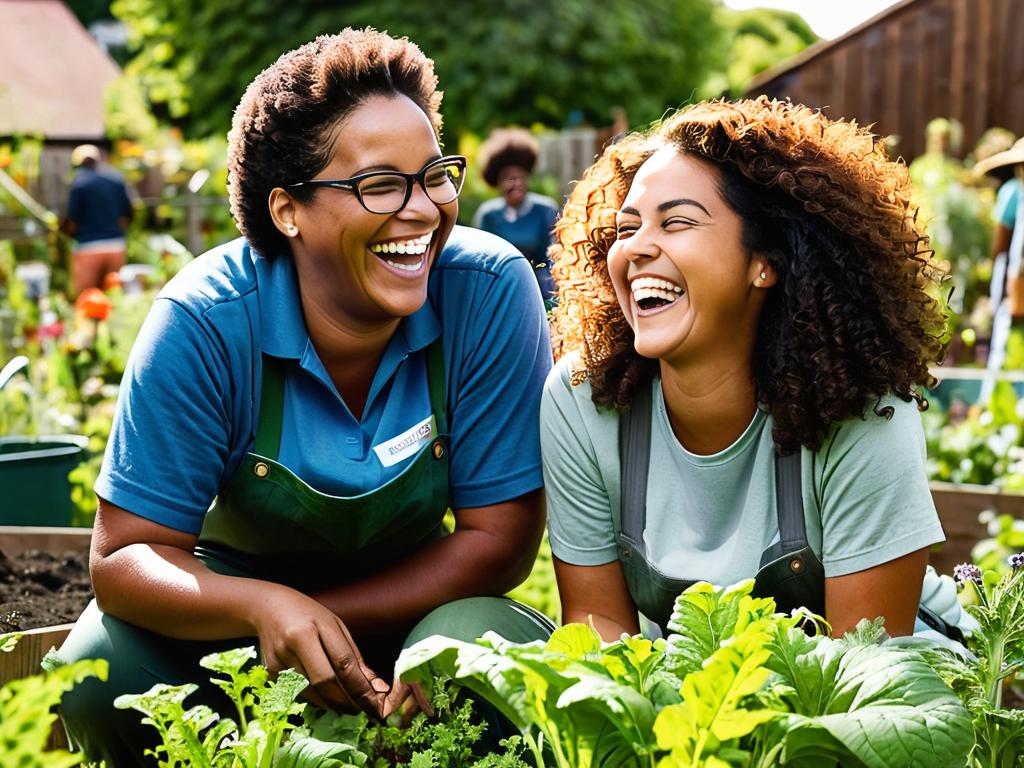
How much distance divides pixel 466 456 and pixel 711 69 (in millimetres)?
25635

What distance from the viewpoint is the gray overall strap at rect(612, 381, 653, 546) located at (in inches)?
97.0

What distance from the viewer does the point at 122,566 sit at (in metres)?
2.26

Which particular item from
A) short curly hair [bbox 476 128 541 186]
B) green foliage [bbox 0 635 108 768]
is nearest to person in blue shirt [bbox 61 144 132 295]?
short curly hair [bbox 476 128 541 186]

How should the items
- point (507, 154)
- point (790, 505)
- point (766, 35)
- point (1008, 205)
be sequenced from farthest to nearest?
point (766, 35) < point (507, 154) < point (1008, 205) < point (790, 505)

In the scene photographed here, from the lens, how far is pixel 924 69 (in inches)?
669

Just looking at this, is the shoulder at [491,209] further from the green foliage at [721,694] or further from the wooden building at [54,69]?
the wooden building at [54,69]

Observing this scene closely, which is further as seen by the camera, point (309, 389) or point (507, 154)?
point (507, 154)

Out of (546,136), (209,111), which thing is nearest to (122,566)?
(546,136)

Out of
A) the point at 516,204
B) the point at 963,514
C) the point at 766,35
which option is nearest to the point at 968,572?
the point at 963,514

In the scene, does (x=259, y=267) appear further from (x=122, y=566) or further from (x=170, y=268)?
(x=170, y=268)

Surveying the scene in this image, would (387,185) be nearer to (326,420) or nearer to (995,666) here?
(326,420)

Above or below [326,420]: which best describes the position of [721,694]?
below

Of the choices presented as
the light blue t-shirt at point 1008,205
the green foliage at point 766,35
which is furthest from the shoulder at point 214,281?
the green foliage at point 766,35

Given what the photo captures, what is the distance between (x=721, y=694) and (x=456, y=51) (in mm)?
19164
